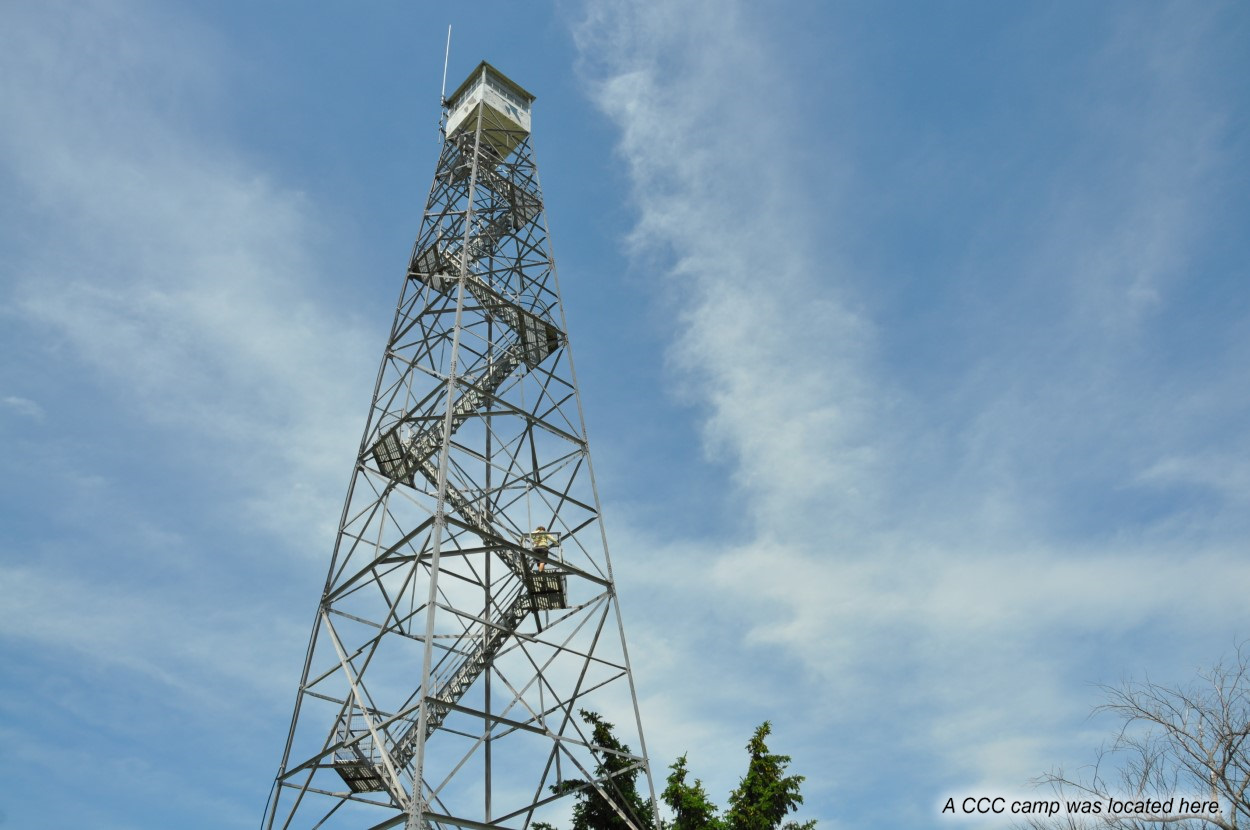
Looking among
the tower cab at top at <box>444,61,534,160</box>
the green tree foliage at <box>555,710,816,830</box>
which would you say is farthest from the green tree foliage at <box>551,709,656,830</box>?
the tower cab at top at <box>444,61,534,160</box>

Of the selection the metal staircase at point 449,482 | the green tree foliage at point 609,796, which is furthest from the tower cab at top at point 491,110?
the green tree foliage at point 609,796

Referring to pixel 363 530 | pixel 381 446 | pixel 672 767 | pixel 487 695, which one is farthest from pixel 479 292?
pixel 672 767

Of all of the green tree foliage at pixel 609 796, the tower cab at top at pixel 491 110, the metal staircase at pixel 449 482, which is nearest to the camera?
the metal staircase at pixel 449 482

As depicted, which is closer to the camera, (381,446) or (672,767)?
(381,446)

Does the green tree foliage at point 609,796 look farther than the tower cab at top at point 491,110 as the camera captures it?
No

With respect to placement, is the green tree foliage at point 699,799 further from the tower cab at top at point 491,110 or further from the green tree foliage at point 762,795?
the tower cab at top at point 491,110

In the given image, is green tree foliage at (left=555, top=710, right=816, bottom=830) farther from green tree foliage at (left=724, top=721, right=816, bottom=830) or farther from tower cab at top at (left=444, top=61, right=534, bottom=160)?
tower cab at top at (left=444, top=61, right=534, bottom=160)

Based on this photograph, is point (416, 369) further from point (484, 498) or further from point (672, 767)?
point (672, 767)

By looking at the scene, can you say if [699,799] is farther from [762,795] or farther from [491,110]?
[491,110]

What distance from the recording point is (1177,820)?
12.9m

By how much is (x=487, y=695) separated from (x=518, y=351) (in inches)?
309

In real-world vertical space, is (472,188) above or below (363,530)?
above

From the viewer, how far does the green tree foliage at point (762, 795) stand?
22.9 meters

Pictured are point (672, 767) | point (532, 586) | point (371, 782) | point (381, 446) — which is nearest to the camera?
point (371, 782)
